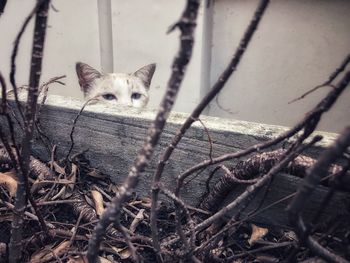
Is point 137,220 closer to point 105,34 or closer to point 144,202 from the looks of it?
point 144,202

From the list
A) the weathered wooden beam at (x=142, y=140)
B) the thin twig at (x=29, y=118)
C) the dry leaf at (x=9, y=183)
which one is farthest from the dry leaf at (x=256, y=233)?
the dry leaf at (x=9, y=183)

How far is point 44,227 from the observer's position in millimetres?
1059

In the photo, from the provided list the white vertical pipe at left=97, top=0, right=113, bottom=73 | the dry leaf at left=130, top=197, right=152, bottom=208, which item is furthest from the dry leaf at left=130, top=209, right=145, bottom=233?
the white vertical pipe at left=97, top=0, right=113, bottom=73

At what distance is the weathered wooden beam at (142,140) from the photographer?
1188mm

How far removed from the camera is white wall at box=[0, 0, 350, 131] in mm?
2740

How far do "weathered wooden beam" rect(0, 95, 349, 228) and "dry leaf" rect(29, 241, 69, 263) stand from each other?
14.8 inches

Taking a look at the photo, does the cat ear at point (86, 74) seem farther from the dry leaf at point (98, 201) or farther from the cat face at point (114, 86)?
the dry leaf at point (98, 201)

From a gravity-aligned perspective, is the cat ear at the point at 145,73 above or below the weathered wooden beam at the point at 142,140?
above

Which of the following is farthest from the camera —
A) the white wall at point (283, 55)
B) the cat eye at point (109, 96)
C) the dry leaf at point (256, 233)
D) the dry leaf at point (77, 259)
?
the white wall at point (283, 55)

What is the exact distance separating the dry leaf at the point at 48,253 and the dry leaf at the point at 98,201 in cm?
17

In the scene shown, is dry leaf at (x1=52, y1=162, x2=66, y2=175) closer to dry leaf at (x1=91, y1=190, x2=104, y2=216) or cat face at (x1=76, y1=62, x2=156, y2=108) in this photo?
dry leaf at (x1=91, y1=190, x2=104, y2=216)

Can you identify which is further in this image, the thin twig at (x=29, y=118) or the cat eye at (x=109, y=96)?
the cat eye at (x=109, y=96)

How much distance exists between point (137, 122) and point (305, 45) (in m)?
1.94

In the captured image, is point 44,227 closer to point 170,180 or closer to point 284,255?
point 170,180
